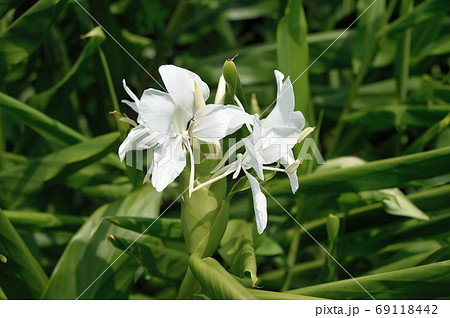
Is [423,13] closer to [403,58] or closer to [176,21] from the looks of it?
[403,58]

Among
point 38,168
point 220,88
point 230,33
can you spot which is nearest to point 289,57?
point 220,88

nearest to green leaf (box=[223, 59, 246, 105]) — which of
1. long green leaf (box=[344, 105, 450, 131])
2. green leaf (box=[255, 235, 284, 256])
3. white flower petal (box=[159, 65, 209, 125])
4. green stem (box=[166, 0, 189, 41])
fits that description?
white flower petal (box=[159, 65, 209, 125])

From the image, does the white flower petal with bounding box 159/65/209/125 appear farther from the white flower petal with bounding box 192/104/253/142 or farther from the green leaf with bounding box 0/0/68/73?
the green leaf with bounding box 0/0/68/73

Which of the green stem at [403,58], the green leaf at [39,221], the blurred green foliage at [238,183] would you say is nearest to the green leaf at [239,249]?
the blurred green foliage at [238,183]

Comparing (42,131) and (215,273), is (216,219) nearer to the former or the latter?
(215,273)
